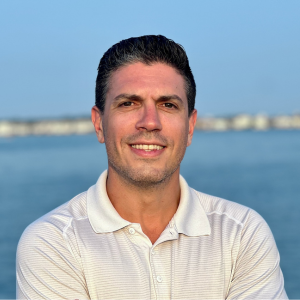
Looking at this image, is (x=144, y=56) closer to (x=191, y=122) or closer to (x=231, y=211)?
(x=191, y=122)

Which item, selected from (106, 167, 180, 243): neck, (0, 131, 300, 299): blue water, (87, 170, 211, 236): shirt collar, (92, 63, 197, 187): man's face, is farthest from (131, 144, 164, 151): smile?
(0, 131, 300, 299): blue water

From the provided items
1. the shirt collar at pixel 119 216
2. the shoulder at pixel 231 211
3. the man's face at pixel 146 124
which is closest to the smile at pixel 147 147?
the man's face at pixel 146 124

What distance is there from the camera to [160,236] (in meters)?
2.78

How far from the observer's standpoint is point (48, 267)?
8.57 ft

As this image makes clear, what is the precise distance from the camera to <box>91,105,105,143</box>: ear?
3.20m

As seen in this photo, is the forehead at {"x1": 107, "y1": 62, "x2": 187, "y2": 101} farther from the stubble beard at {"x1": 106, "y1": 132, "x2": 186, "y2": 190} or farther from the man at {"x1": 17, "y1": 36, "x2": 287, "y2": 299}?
the stubble beard at {"x1": 106, "y1": 132, "x2": 186, "y2": 190}

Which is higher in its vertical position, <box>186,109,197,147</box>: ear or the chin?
<box>186,109,197,147</box>: ear

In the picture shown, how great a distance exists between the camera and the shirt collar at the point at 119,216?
110 inches

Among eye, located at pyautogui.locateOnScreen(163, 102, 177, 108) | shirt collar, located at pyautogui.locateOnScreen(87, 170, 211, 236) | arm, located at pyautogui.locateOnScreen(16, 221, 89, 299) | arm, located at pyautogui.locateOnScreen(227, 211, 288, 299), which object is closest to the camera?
arm, located at pyautogui.locateOnScreen(16, 221, 89, 299)

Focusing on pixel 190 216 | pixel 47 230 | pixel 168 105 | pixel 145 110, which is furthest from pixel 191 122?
pixel 47 230

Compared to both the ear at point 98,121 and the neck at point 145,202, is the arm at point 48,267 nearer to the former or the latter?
the neck at point 145,202

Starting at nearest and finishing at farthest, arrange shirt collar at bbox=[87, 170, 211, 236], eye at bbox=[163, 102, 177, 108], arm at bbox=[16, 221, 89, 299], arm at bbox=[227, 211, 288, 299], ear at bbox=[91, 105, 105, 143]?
arm at bbox=[16, 221, 89, 299], arm at bbox=[227, 211, 288, 299], shirt collar at bbox=[87, 170, 211, 236], eye at bbox=[163, 102, 177, 108], ear at bbox=[91, 105, 105, 143]

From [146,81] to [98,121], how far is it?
490mm

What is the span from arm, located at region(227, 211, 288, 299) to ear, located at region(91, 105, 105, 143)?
958mm
